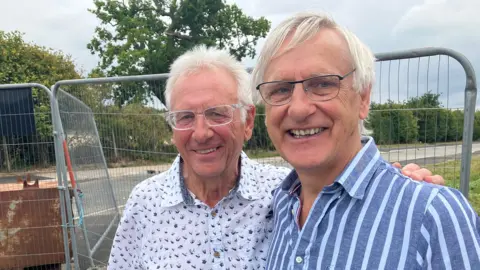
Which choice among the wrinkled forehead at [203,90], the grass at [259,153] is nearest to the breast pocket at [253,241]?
the wrinkled forehead at [203,90]

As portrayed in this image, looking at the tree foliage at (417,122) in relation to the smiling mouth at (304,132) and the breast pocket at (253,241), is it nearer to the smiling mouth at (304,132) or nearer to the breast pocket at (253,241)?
the breast pocket at (253,241)

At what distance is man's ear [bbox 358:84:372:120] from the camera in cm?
132

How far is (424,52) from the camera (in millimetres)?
2475

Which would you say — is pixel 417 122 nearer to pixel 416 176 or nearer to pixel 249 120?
pixel 249 120

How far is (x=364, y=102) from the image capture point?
1336mm

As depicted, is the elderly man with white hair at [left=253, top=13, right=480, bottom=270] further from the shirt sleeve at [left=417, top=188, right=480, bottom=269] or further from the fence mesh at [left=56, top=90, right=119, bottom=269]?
the fence mesh at [left=56, top=90, right=119, bottom=269]

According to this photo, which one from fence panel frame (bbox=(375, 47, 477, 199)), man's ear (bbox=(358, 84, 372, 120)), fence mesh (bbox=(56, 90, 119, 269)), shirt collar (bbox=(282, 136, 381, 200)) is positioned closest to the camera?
shirt collar (bbox=(282, 136, 381, 200))

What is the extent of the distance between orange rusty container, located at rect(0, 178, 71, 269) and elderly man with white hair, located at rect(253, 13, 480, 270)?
3.85 metres

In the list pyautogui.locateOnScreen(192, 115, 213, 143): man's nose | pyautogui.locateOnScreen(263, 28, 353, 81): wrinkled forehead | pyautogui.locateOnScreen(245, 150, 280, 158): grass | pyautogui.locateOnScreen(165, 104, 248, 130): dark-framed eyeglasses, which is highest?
pyautogui.locateOnScreen(263, 28, 353, 81): wrinkled forehead

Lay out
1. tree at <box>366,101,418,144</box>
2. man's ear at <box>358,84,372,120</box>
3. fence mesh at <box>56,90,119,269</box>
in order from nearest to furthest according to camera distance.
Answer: man's ear at <box>358,84,372,120</box>
tree at <box>366,101,418,144</box>
fence mesh at <box>56,90,119,269</box>

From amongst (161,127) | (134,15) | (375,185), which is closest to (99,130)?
(161,127)

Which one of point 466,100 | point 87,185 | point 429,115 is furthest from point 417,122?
point 87,185

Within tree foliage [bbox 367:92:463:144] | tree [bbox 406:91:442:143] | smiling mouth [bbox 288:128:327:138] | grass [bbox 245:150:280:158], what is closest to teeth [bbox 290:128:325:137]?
smiling mouth [bbox 288:128:327:138]

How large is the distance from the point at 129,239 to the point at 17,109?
3.19 metres
